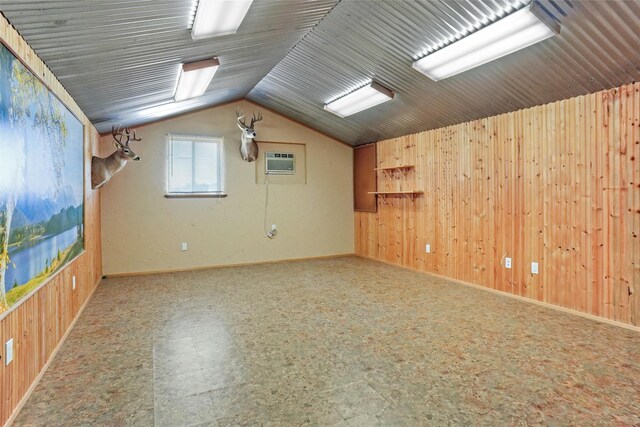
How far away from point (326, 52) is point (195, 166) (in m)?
3.45

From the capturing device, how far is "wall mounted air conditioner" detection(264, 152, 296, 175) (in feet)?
23.1

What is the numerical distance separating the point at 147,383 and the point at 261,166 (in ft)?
16.6

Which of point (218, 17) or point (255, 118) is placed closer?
point (218, 17)

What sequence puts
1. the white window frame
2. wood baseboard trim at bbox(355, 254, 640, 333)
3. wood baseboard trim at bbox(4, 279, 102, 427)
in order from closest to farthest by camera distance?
wood baseboard trim at bbox(4, 279, 102, 427), wood baseboard trim at bbox(355, 254, 640, 333), the white window frame

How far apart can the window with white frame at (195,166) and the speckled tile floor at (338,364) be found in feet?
8.17

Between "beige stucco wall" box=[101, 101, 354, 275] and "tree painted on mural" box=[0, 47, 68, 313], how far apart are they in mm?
3513

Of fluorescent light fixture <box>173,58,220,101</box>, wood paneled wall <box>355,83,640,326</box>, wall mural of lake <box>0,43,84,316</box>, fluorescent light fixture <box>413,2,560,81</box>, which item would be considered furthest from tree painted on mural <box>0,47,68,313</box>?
wood paneled wall <box>355,83,640,326</box>

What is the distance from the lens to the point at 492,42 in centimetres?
314

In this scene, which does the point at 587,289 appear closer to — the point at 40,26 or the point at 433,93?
the point at 433,93

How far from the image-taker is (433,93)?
457 centimetres

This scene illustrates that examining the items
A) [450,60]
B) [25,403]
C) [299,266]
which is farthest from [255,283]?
[450,60]

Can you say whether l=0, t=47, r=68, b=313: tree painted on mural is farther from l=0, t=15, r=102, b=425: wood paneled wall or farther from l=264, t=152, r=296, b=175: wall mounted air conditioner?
l=264, t=152, r=296, b=175: wall mounted air conditioner

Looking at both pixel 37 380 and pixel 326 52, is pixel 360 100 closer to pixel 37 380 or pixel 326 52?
pixel 326 52

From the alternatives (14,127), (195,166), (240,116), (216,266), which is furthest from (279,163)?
(14,127)
